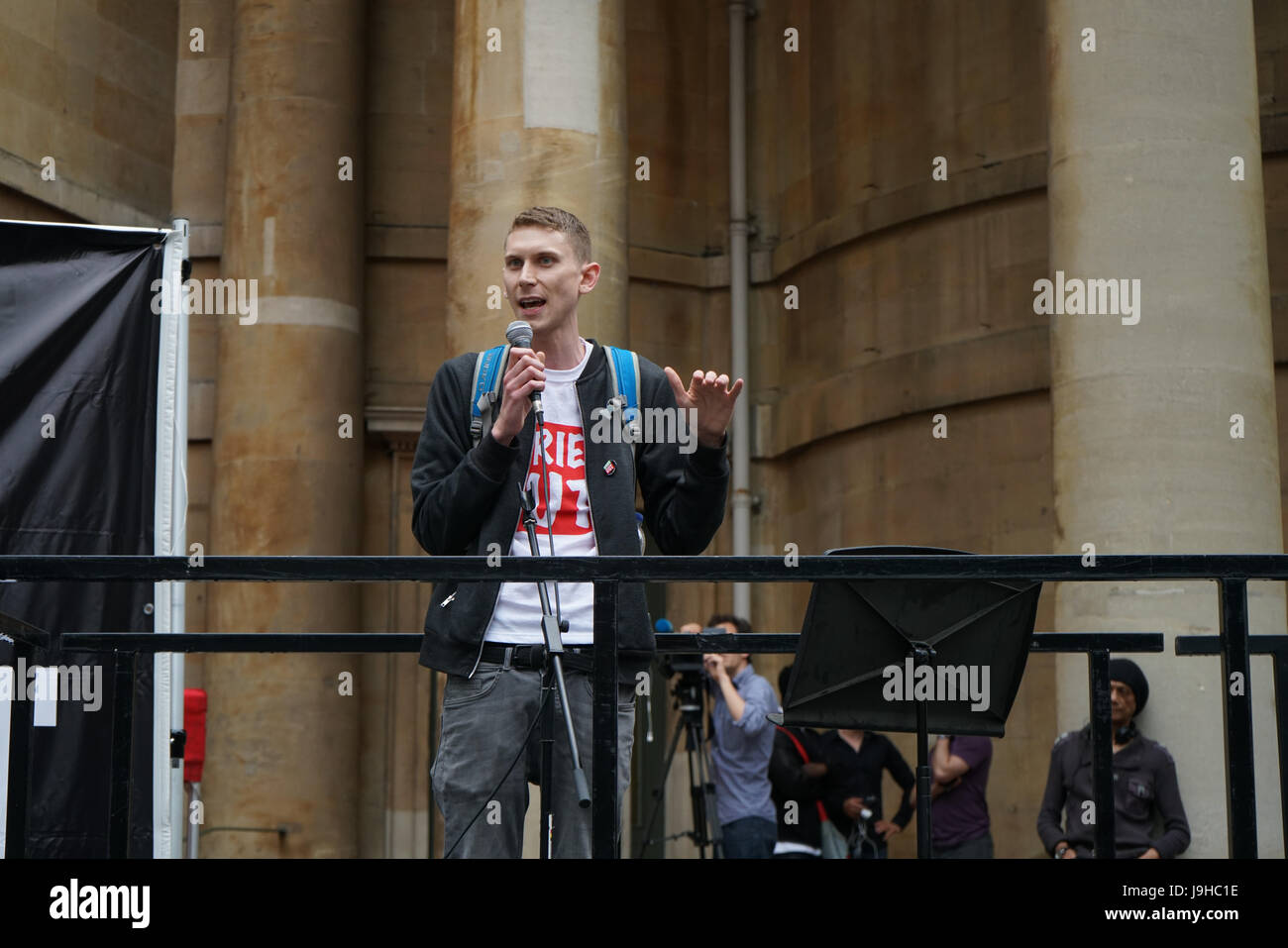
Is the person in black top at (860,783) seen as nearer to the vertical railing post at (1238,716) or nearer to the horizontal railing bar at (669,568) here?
the vertical railing post at (1238,716)

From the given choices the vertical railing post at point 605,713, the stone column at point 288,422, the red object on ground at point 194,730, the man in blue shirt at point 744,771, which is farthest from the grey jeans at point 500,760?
the stone column at point 288,422

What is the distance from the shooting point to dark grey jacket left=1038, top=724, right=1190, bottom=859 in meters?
8.50

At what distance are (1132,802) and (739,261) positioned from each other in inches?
342

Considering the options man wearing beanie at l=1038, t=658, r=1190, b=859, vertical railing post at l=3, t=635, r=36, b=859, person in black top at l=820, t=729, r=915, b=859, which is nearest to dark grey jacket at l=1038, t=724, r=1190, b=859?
man wearing beanie at l=1038, t=658, r=1190, b=859

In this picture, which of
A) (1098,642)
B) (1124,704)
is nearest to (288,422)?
(1124,704)

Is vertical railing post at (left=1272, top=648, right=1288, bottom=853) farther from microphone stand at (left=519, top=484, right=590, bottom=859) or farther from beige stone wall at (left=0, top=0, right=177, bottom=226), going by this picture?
beige stone wall at (left=0, top=0, right=177, bottom=226)

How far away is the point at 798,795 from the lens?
34.6ft

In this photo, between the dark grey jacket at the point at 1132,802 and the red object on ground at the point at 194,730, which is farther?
the red object on ground at the point at 194,730

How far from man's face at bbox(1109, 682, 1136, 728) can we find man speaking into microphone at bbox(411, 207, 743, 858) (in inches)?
182

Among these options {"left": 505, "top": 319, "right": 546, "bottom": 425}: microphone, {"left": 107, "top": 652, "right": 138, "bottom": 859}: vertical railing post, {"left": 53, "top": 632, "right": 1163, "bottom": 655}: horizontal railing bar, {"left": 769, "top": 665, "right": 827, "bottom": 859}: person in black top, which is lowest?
{"left": 769, "top": 665, "right": 827, "bottom": 859}: person in black top

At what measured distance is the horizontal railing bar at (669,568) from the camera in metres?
4.13

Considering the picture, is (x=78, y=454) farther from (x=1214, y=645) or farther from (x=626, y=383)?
(x=1214, y=645)

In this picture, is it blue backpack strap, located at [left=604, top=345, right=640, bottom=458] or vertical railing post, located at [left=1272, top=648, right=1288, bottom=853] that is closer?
blue backpack strap, located at [left=604, top=345, right=640, bottom=458]

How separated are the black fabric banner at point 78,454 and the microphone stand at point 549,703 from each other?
360 cm
